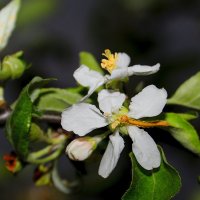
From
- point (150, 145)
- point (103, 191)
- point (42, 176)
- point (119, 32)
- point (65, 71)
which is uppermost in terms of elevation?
point (150, 145)

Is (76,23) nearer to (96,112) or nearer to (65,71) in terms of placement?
(65,71)

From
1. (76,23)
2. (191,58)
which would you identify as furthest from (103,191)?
(76,23)

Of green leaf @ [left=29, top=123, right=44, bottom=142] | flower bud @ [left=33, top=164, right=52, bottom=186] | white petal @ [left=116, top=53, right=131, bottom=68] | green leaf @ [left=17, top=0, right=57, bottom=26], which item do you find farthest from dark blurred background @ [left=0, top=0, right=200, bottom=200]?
white petal @ [left=116, top=53, right=131, bottom=68]

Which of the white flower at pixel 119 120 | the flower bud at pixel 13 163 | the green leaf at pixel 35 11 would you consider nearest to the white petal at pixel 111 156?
the white flower at pixel 119 120

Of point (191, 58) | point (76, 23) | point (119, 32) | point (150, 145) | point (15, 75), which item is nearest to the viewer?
point (150, 145)

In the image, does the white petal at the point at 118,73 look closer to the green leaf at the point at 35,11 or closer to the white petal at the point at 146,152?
the white petal at the point at 146,152
